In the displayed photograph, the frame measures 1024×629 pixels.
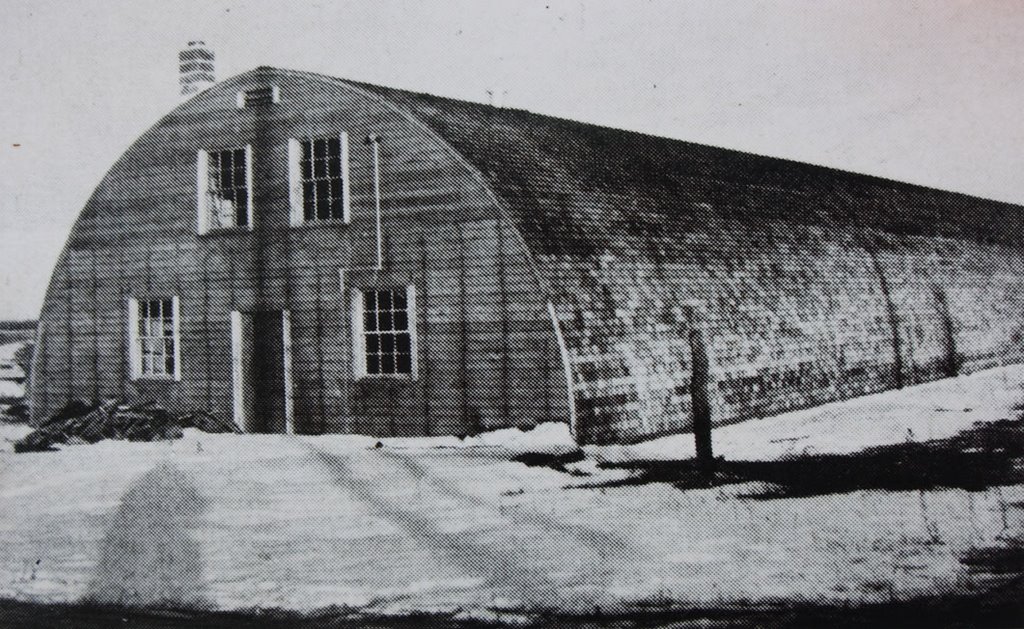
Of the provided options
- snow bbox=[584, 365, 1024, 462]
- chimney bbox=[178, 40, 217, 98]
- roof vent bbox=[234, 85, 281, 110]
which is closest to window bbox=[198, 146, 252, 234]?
roof vent bbox=[234, 85, 281, 110]

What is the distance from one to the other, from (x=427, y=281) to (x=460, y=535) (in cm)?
697

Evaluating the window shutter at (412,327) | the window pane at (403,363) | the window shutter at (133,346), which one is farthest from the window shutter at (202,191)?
the window pane at (403,363)

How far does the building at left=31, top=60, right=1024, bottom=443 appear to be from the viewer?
14.5 meters

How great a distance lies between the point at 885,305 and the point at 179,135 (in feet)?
49.3

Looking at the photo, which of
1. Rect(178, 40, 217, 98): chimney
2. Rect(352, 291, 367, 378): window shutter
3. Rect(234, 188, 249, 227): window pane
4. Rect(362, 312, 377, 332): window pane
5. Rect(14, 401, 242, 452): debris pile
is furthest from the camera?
Rect(178, 40, 217, 98): chimney

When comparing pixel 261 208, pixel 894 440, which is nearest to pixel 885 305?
pixel 894 440

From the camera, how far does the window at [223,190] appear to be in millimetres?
17375

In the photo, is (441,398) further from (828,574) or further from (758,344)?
(828,574)

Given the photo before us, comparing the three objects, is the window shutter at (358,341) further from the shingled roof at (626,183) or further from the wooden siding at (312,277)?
the shingled roof at (626,183)

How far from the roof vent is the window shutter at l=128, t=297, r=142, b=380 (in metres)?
4.18

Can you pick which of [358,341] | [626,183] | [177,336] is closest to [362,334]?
[358,341]

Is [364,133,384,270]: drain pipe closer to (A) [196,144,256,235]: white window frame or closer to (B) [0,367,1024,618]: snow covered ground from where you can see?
(A) [196,144,256,235]: white window frame

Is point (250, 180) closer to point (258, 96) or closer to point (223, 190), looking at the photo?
point (223, 190)

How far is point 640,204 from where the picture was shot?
57.9ft
